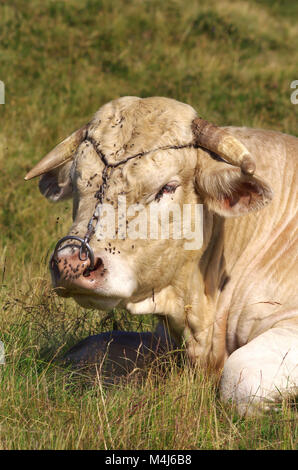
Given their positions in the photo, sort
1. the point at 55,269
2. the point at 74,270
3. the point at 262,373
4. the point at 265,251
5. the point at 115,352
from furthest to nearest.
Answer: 1. the point at 115,352
2. the point at 265,251
3. the point at 262,373
4. the point at 55,269
5. the point at 74,270

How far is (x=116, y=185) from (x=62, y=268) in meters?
0.60

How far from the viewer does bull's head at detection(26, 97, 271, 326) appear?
4180 mm

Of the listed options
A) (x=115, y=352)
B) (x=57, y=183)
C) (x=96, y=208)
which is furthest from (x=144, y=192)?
(x=115, y=352)

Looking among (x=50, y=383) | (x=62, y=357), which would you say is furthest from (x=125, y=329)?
(x=50, y=383)

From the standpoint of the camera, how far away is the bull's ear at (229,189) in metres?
4.45

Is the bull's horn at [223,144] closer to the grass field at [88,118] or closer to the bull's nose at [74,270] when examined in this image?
the bull's nose at [74,270]

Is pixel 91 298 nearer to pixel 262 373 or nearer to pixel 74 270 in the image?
pixel 74 270

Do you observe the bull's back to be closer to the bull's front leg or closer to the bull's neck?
the bull's neck

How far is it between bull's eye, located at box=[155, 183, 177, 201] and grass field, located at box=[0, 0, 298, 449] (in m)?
1.00

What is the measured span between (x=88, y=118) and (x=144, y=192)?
20.7 feet

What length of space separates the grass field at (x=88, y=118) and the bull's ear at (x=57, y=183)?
422mm

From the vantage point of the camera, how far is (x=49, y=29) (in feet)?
42.2

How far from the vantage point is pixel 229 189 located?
14.9 ft

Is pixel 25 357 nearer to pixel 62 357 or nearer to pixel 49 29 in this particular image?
pixel 62 357
